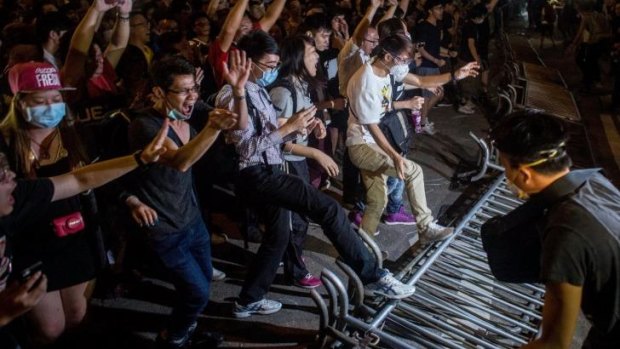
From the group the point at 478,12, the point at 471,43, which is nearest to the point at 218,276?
the point at 471,43

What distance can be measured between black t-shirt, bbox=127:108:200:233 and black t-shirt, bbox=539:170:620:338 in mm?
2072

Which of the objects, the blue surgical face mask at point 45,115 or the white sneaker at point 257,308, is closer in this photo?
the blue surgical face mask at point 45,115

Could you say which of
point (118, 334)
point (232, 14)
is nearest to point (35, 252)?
point (118, 334)

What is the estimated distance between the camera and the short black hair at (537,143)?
7.34 feet

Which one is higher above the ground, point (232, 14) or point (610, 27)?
point (232, 14)

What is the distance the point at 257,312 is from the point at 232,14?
2706 mm

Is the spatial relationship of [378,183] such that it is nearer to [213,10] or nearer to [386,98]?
[386,98]

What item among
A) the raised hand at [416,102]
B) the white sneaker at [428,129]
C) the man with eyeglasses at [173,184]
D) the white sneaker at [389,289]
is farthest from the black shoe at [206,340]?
the white sneaker at [428,129]

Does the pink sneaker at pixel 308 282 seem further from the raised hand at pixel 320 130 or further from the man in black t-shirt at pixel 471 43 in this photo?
the man in black t-shirt at pixel 471 43

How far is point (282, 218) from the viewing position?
391 centimetres

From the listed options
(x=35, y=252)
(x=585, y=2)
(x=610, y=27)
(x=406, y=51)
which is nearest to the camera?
(x=35, y=252)

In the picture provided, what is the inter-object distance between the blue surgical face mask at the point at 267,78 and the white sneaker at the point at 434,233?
1.90 meters

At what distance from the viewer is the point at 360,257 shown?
3.93 meters

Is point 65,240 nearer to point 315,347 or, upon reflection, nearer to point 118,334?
point 118,334
